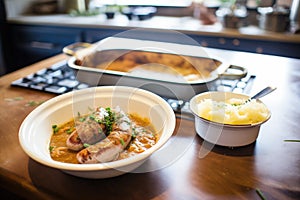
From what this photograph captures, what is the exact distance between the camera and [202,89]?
93 cm

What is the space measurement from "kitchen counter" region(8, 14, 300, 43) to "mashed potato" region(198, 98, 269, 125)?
4.21 ft

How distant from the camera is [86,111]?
2.84 ft

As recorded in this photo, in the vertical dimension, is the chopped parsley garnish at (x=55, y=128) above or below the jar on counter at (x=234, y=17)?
below

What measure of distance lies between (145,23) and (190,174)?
192 centimetres

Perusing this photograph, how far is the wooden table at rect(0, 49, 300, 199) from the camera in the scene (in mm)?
597

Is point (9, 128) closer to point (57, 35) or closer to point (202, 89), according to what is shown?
point (202, 89)

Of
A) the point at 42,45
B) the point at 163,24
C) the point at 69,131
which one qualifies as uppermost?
the point at 163,24

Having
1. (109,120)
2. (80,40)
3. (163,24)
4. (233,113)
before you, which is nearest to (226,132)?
(233,113)

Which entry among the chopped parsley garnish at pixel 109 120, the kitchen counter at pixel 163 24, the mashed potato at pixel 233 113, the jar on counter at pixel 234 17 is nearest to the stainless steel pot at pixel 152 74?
the mashed potato at pixel 233 113

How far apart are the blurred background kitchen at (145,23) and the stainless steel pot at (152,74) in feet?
2.66

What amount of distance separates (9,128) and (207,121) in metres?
0.61

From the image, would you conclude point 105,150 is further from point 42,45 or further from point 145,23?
point 42,45

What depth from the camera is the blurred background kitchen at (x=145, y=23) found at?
75.2 inches

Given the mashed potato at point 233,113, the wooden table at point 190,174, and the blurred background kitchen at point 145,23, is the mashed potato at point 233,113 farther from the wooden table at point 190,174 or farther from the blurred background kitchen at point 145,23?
the blurred background kitchen at point 145,23
